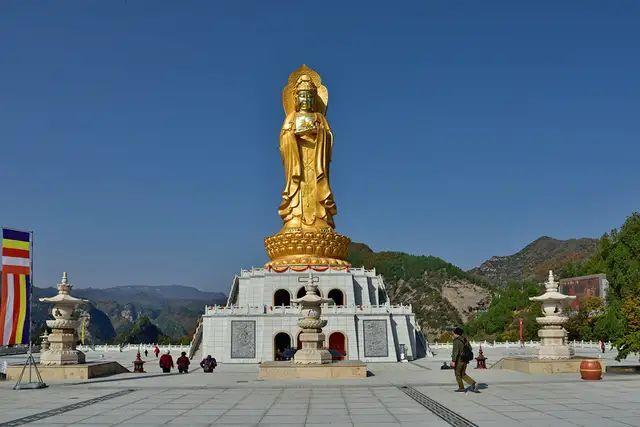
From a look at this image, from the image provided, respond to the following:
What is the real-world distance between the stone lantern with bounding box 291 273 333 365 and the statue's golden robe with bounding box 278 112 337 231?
2037cm

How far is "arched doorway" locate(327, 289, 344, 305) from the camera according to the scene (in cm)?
3903

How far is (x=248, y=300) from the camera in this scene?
39062mm

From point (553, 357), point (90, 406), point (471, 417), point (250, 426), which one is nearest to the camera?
point (250, 426)

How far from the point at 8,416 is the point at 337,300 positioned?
2907cm

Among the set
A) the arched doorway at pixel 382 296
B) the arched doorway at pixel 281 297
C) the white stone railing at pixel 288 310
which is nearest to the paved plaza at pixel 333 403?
the white stone railing at pixel 288 310

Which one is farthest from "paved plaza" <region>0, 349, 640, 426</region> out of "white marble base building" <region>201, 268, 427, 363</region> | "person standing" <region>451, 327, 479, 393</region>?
"white marble base building" <region>201, 268, 427, 363</region>

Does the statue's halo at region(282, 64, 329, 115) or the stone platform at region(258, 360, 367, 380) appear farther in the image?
the statue's halo at region(282, 64, 329, 115)

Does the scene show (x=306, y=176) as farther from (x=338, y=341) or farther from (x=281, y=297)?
(x=338, y=341)

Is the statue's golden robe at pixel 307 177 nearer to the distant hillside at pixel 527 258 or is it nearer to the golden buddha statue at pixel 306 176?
the golden buddha statue at pixel 306 176

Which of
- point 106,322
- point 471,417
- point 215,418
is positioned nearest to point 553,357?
point 471,417

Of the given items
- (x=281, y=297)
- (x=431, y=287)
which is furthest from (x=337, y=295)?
(x=431, y=287)

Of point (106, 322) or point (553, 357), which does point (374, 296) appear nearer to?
point (553, 357)

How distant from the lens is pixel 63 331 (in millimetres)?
20297

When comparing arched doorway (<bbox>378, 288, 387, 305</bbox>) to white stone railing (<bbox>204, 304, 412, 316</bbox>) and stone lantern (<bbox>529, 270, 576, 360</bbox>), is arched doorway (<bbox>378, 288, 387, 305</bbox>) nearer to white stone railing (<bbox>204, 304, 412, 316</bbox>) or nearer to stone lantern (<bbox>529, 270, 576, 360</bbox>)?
white stone railing (<bbox>204, 304, 412, 316</bbox>)
